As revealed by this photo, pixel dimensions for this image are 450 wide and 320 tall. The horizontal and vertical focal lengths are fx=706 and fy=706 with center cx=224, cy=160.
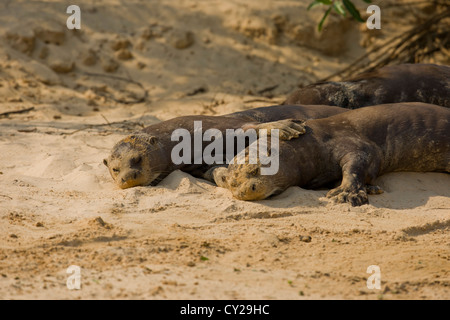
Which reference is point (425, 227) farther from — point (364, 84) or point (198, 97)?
point (198, 97)

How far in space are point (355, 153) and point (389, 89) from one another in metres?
1.83

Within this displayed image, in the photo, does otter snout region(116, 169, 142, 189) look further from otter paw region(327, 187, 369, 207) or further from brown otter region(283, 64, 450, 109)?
brown otter region(283, 64, 450, 109)

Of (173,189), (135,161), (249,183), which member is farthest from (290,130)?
(135,161)

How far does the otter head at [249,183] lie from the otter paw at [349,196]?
20.0 inches

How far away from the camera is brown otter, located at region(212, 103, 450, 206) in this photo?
6.27m

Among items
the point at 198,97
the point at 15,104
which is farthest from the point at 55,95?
the point at 198,97

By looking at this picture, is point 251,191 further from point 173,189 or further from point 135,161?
point 135,161

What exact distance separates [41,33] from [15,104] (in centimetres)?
154

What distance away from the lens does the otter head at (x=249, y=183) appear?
20.2 feet

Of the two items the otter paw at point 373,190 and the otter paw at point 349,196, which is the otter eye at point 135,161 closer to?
the otter paw at point 349,196

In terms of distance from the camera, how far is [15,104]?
31.1 feet

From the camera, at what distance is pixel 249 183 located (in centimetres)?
616

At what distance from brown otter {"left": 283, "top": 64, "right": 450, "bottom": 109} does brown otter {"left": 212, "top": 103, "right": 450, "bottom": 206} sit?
35.5 inches

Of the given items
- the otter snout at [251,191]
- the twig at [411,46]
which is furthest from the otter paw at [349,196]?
the twig at [411,46]
